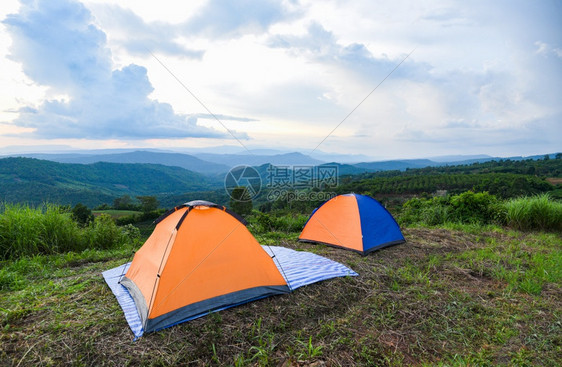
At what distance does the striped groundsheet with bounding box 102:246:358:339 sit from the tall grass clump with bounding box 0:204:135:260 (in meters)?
2.63

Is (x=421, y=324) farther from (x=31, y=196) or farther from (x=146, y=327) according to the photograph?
(x=31, y=196)

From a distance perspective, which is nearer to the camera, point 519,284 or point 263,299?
point 263,299

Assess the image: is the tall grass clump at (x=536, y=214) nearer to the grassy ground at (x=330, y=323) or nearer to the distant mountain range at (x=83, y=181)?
the grassy ground at (x=330, y=323)

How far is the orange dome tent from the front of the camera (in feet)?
11.3

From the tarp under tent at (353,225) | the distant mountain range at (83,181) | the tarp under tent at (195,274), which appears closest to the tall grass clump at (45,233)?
the tarp under tent at (195,274)

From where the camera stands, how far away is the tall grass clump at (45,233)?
19.5 ft

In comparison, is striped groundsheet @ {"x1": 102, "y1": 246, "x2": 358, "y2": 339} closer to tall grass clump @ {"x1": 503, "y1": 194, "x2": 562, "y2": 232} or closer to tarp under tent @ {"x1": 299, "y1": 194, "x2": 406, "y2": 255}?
tarp under tent @ {"x1": 299, "y1": 194, "x2": 406, "y2": 255}

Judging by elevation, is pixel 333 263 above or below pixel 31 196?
above

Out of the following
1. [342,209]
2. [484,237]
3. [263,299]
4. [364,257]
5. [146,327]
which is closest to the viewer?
[146,327]

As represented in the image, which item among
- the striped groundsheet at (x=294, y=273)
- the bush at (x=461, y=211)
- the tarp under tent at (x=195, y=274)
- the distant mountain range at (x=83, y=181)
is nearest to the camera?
the tarp under tent at (x=195, y=274)

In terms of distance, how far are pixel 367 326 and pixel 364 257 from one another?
2.47m

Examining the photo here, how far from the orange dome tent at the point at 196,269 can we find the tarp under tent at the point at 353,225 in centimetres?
257

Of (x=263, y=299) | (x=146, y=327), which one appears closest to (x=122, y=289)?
(x=146, y=327)

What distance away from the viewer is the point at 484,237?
25.0 ft
